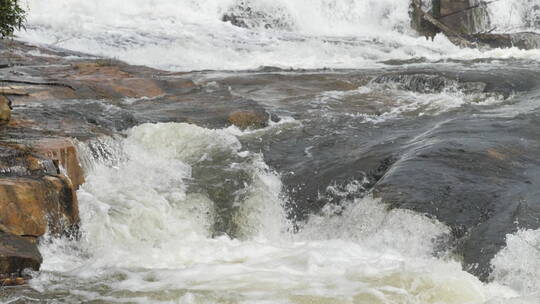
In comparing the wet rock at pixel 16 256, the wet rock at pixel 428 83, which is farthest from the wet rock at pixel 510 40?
the wet rock at pixel 16 256

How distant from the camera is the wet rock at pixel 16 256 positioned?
5.19m

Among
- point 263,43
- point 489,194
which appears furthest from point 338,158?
point 263,43

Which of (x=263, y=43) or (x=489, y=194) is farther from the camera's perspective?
(x=263, y=43)

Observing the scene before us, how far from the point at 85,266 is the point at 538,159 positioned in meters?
5.10

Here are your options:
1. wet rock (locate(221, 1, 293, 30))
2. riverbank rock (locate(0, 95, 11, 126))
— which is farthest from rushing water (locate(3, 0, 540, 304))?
wet rock (locate(221, 1, 293, 30))

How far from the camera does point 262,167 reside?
28.4 ft

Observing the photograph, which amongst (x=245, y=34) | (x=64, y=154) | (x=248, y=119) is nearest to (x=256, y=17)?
(x=245, y=34)

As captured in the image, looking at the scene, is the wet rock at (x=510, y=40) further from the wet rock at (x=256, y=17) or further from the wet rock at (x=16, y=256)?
the wet rock at (x=16, y=256)

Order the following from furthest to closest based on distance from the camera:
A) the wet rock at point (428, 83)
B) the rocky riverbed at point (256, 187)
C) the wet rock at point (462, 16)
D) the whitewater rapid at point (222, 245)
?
1. the wet rock at point (462, 16)
2. the wet rock at point (428, 83)
3. the rocky riverbed at point (256, 187)
4. the whitewater rapid at point (222, 245)

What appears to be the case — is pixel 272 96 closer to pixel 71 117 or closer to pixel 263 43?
pixel 71 117

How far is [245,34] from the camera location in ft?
70.7

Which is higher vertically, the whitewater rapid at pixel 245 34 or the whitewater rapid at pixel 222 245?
the whitewater rapid at pixel 245 34

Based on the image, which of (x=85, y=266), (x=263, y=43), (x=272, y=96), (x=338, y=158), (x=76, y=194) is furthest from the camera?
(x=263, y=43)

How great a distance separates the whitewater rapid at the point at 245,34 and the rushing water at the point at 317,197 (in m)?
3.65
